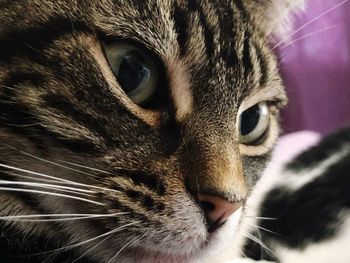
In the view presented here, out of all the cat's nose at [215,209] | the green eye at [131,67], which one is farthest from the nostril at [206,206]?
the green eye at [131,67]

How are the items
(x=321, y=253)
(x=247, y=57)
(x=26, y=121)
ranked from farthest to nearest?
(x=321, y=253) < (x=247, y=57) < (x=26, y=121)

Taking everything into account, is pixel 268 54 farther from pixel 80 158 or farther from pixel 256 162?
pixel 80 158

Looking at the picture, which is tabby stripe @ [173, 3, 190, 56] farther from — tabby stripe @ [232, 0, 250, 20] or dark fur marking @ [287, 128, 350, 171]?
dark fur marking @ [287, 128, 350, 171]

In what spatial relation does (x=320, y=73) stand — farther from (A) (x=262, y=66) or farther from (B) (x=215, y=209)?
(B) (x=215, y=209)

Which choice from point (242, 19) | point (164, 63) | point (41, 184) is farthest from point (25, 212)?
point (242, 19)

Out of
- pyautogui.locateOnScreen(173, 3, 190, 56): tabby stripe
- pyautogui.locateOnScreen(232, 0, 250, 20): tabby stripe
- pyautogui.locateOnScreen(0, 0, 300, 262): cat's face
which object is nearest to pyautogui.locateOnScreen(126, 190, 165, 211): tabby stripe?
pyautogui.locateOnScreen(0, 0, 300, 262): cat's face

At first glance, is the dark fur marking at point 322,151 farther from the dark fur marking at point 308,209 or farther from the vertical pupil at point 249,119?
the vertical pupil at point 249,119

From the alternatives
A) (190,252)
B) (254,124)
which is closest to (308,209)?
(254,124)
